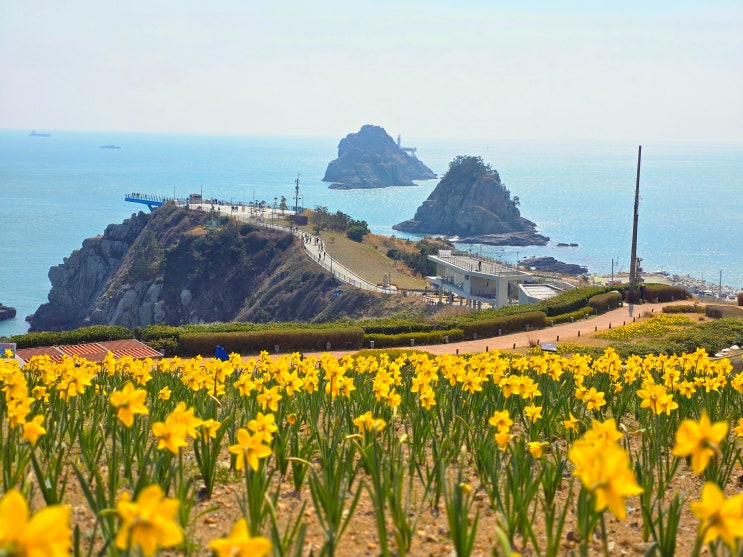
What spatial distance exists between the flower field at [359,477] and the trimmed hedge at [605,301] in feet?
94.8

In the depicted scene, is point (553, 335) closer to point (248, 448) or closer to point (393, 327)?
point (393, 327)

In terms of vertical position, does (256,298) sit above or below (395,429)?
below

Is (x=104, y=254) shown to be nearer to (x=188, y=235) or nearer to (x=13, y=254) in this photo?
(x=188, y=235)

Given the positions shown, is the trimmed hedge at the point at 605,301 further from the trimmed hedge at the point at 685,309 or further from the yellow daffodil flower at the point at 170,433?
the yellow daffodil flower at the point at 170,433

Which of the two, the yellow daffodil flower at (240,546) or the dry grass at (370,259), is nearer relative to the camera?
the yellow daffodil flower at (240,546)

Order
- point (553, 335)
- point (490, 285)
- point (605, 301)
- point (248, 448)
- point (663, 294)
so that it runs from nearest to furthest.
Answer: point (248, 448), point (553, 335), point (605, 301), point (663, 294), point (490, 285)

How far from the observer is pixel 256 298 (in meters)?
70.1

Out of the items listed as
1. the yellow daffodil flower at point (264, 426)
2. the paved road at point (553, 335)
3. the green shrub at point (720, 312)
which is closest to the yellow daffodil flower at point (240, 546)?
the yellow daffodil flower at point (264, 426)

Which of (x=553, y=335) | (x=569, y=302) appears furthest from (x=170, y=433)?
(x=569, y=302)

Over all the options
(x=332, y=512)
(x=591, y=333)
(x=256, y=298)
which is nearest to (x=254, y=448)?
(x=332, y=512)

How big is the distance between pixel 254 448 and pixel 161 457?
2.40 ft

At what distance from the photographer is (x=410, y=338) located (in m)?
27.5

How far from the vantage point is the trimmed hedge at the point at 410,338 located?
2702 cm

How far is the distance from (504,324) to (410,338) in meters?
4.59
